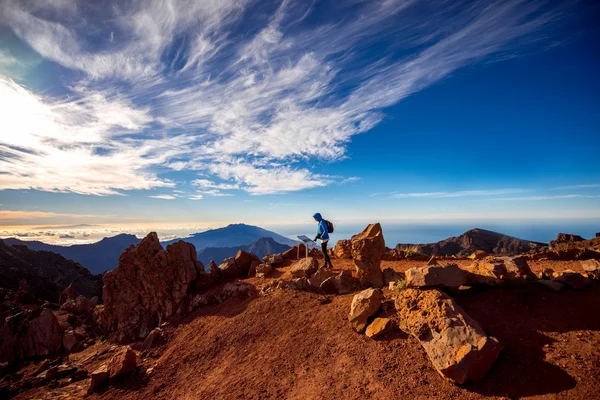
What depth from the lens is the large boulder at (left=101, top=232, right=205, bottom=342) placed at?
13727mm

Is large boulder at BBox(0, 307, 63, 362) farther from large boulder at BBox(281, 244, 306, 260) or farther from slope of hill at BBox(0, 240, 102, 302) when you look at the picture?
slope of hill at BBox(0, 240, 102, 302)

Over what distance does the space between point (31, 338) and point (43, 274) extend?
41709mm

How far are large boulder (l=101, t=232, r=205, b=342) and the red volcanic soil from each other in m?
3.44

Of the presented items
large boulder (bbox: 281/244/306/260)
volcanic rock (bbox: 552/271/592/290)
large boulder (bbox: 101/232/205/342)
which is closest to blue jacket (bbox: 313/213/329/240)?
large boulder (bbox: 281/244/306/260)

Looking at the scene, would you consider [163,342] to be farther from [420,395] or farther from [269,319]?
[420,395]

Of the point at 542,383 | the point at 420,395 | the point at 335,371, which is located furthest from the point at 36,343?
the point at 542,383

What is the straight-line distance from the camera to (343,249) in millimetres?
15789

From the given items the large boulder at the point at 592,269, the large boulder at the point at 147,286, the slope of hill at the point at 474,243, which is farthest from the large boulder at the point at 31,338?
the slope of hill at the point at 474,243

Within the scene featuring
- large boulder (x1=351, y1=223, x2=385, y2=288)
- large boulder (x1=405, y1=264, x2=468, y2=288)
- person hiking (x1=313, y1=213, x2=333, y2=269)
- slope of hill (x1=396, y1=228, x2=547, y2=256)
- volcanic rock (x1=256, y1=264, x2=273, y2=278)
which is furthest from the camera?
slope of hill (x1=396, y1=228, x2=547, y2=256)

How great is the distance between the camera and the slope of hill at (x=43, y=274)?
3931cm

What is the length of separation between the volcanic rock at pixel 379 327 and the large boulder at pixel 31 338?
19.0m

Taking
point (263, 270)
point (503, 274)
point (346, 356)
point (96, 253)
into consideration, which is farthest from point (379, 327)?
point (96, 253)

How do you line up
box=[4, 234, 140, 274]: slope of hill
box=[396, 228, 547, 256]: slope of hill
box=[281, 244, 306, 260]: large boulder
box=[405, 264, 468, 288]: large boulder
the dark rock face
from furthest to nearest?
box=[4, 234, 140, 274]: slope of hill → box=[396, 228, 547, 256]: slope of hill → the dark rock face → box=[281, 244, 306, 260]: large boulder → box=[405, 264, 468, 288]: large boulder

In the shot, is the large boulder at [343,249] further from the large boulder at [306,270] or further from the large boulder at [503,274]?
the large boulder at [503,274]
